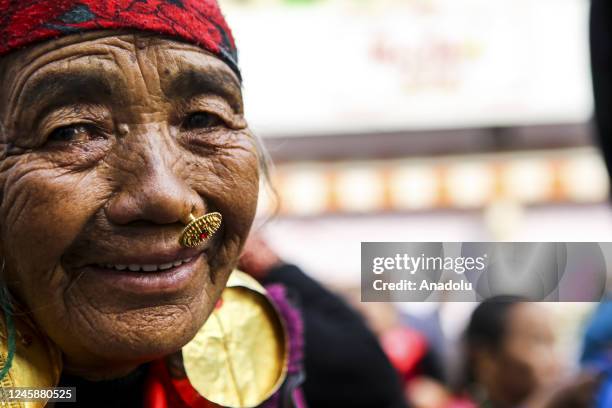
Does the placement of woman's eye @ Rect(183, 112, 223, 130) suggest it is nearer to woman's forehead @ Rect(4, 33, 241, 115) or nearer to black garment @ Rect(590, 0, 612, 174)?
woman's forehead @ Rect(4, 33, 241, 115)

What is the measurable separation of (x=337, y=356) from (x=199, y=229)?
100 cm

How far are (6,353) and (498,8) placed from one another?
24.1 feet

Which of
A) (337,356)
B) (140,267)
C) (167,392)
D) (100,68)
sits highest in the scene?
(100,68)

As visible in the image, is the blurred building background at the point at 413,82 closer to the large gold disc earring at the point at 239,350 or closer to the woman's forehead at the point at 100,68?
the large gold disc earring at the point at 239,350

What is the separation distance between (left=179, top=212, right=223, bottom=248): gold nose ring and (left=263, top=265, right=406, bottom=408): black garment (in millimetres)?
775

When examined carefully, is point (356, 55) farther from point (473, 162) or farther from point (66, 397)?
point (66, 397)

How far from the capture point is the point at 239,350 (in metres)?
1.27

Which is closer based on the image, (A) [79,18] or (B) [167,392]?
(A) [79,18]

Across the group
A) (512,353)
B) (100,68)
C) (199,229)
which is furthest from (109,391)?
(512,353)

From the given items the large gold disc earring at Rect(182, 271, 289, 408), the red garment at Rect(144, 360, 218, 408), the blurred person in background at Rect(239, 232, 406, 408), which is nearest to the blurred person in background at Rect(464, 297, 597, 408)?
the blurred person in background at Rect(239, 232, 406, 408)

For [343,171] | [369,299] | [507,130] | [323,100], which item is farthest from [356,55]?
[369,299]

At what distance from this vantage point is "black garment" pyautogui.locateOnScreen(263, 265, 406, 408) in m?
1.87

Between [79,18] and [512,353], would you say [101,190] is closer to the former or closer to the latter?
[79,18]

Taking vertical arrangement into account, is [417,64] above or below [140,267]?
below
